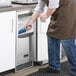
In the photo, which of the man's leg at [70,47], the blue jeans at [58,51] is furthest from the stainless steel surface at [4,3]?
the man's leg at [70,47]

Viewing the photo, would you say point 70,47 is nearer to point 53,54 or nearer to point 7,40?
point 53,54

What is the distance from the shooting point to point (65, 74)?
11.3 ft

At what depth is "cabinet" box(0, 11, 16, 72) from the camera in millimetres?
3230

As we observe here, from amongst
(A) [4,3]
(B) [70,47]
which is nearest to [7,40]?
(A) [4,3]

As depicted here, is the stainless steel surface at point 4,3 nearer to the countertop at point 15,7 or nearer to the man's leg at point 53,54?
the countertop at point 15,7

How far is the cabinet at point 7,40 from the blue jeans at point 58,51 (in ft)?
1.48

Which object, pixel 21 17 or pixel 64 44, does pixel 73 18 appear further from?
pixel 21 17

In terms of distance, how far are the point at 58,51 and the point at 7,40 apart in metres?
0.63

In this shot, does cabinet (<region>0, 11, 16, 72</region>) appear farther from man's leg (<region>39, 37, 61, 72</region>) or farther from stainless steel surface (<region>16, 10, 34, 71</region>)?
man's leg (<region>39, 37, 61, 72</region>)

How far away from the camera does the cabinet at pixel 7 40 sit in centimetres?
323

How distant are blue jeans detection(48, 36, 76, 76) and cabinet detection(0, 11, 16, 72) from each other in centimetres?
45

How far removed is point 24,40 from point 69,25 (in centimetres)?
67

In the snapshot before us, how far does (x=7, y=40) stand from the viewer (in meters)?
3.31

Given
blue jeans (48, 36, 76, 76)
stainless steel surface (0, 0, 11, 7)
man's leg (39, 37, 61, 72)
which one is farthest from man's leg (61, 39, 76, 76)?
stainless steel surface (0, 0, 11, 7)
